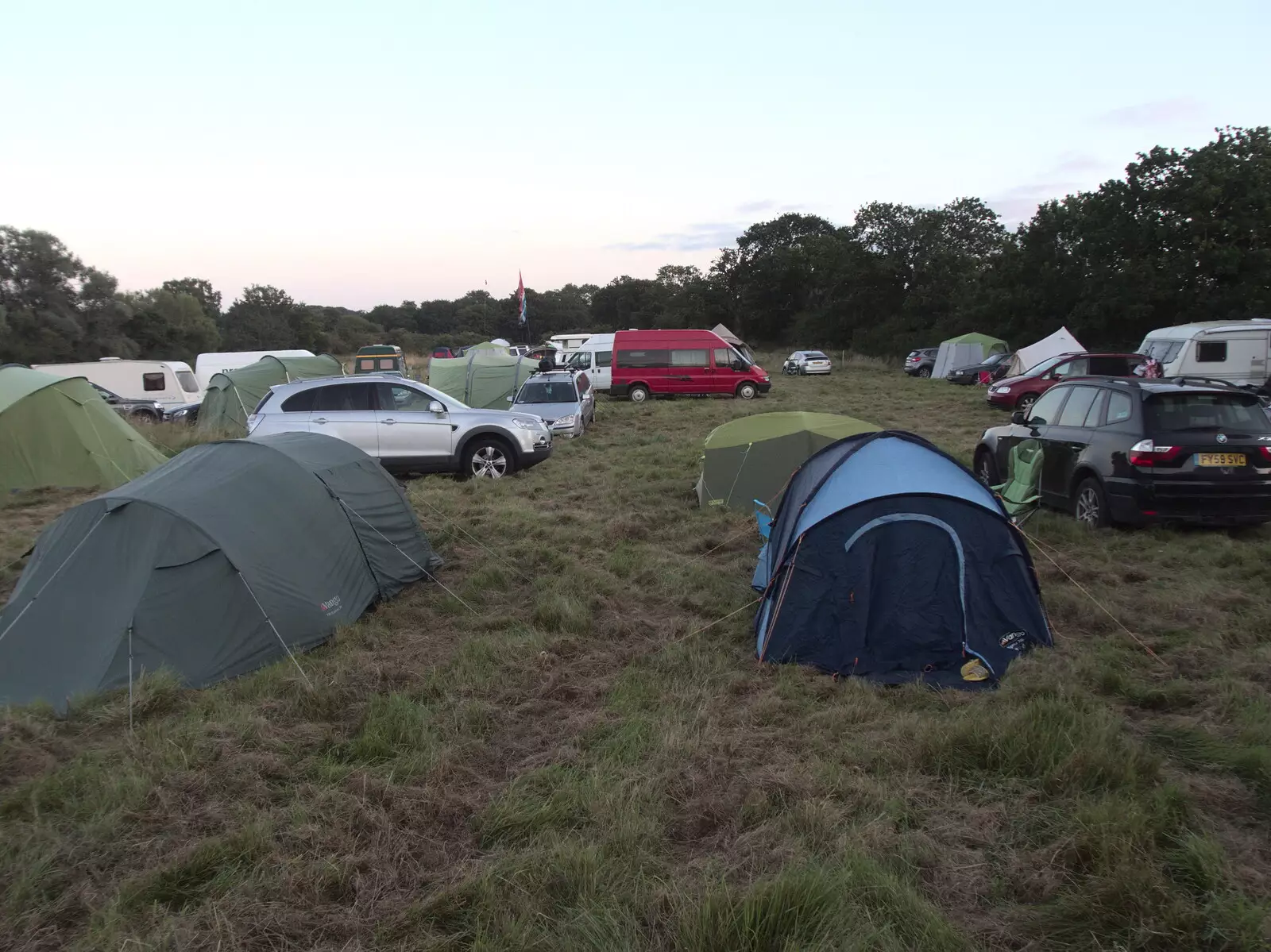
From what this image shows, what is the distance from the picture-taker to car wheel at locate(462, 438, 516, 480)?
12.8 metres

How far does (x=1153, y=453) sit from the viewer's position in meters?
7.84

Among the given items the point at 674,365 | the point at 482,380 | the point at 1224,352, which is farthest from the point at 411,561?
the point at 1224,352

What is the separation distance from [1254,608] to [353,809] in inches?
250

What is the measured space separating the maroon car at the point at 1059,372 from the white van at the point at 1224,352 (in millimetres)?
857

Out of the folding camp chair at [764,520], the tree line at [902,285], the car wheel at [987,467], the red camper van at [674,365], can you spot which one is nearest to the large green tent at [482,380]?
the red camper van at [674,365]

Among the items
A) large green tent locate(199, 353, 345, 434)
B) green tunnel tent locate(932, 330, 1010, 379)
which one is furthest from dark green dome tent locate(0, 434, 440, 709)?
green tunnel tent locate(932, 330, 1010, 379)

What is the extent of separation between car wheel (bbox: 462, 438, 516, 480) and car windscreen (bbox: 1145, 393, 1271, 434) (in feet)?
27.3

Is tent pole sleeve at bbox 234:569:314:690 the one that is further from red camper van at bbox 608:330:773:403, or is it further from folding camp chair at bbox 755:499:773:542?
red camper van at bbox 608:330:773:403

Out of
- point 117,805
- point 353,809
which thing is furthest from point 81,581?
point 353,809

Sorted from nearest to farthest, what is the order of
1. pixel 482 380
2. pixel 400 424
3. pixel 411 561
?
pixel 411 561, pixel 400 424, pixel 482 380

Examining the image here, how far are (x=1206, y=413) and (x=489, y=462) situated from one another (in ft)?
29.4

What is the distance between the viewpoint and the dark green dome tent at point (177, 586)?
518 cm

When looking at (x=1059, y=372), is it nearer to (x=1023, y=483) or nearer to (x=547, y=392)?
(x=547, y=392)

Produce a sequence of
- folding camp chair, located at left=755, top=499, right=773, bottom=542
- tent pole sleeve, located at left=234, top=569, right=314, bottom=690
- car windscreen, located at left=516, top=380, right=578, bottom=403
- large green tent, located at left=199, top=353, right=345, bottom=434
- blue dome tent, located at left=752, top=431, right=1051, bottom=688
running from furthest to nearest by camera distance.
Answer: large green tent, located at left=199, top=353, right=345, bottom=434
car windscreen, located at left=516, top=380, right=578, bottom=403
folding camp chair, located at left=755, top=499, right=773, bottom=542
tent pole sleeve, located at left=234, top=569, right=314, bottom=690
blue dome tent, located at left=752, top=431, right=1051, bottom=688
